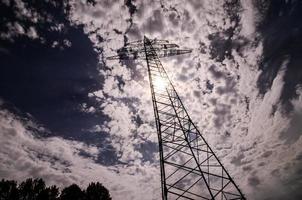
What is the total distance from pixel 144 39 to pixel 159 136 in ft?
35.7

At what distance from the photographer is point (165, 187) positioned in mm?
10406

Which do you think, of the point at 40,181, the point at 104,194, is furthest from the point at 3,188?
the point at 104,194

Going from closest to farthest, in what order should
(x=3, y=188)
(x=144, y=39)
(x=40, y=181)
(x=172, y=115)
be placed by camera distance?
(x=172, y=115)
(x=144, y=39)
(x=3, y=188)
(x=40, y=181)

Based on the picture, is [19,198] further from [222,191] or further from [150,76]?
[222,191]

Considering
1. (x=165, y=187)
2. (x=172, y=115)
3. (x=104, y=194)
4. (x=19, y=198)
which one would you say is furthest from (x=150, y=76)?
(x=19, y=198)

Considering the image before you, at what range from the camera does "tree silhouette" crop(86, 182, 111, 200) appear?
3634 centimetres

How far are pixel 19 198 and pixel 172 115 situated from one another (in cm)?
3318

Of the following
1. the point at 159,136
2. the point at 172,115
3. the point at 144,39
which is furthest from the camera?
the point at 144,39

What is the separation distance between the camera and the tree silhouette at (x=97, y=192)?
3634cm

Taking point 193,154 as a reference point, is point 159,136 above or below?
above

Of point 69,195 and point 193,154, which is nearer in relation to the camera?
point 193,154

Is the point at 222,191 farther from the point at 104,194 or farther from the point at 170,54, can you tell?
the point at 104,194

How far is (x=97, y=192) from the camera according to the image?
36.9m

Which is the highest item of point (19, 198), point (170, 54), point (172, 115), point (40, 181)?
point (170, 54)
